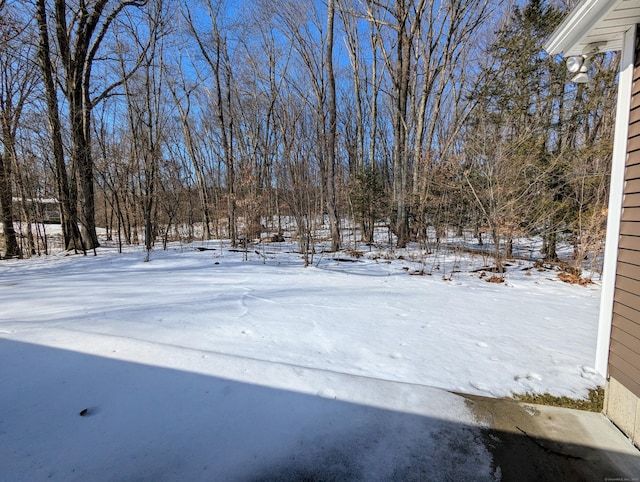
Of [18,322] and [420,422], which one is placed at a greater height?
[18,322]

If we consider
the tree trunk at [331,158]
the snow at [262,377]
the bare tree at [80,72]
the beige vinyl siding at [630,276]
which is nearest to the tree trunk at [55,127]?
the bare tree at [80,72]

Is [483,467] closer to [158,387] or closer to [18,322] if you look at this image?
[158,387]

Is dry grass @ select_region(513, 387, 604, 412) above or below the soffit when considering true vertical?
below

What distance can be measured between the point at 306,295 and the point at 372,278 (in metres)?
1.84

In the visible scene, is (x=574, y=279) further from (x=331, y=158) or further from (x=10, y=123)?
(x=10, y=123)

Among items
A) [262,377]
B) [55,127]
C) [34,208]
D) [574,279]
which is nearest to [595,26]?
[262,377]

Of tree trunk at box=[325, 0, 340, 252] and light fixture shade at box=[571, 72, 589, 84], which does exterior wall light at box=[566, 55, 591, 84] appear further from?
tree trunk at box=[325, 0, 340, 252]

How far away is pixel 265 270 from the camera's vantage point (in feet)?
19.1

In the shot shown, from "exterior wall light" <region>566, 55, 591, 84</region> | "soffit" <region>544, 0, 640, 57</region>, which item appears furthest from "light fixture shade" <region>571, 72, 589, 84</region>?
"soffit" <region>544, 0, 640, 57</region>

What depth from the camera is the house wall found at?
5.70ft

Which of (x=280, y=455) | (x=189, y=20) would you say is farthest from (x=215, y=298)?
(x=189, y=20)

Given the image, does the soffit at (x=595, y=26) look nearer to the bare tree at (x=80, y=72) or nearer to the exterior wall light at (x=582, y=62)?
the exterior wall light at (x=582, y=62)

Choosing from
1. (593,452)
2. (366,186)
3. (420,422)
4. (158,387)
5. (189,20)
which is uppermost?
(189,20)

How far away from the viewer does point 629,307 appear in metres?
1.80
